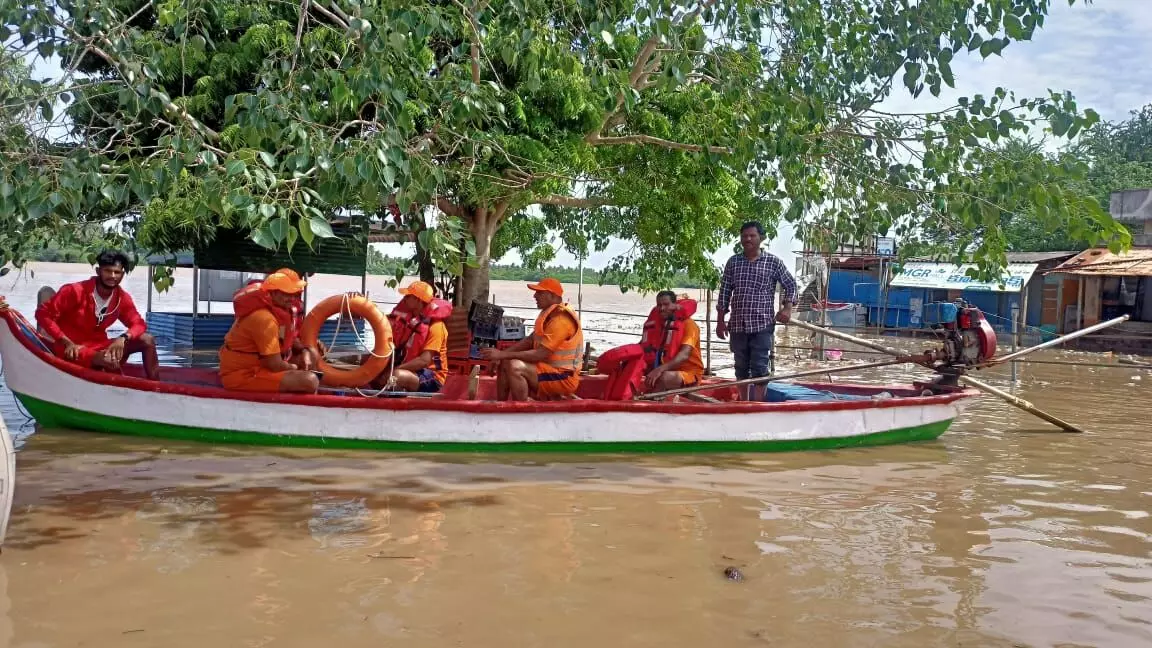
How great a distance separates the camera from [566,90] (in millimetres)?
10508

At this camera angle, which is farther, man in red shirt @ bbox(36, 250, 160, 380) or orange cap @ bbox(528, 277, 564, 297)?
man in red shirt @ bbox(36, 250, 160, 380)

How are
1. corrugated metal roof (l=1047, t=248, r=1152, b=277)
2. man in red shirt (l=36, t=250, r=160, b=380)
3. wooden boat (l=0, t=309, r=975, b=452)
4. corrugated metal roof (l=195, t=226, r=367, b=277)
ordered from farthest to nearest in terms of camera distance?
corrugated metal roof (l=1047, t=248, r=1152, b=277) < corrugated metal roof (l=195, t=226, r=367, b=277) < man in red shirt (l=36, t=250, r=160, b=380) < wooden boat (l=0, t=309, r=975, b=452)

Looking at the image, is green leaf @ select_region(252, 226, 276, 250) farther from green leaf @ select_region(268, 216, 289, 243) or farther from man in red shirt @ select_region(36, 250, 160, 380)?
man in red shirt @ select_region(36, 250, 160, 380)

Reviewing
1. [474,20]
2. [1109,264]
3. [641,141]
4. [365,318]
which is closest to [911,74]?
[474,20]

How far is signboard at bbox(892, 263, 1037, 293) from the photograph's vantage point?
2478cm

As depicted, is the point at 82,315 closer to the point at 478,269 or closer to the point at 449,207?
the point at 449,207

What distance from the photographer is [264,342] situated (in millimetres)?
7543

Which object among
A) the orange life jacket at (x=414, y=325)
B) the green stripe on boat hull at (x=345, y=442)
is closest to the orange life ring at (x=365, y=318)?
the orange life jacket at (x=414, y=325)

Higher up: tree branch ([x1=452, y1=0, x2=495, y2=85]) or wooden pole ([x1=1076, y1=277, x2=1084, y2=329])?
tree branch ([x1=452, y1=0, x2=495, y2=85])

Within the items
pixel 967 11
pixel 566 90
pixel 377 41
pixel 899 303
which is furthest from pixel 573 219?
pixel 899 303

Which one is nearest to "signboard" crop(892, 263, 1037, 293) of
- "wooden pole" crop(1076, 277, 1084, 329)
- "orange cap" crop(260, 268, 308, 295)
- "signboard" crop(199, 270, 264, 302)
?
"wooden pole" crop(1076, 277, 1084, 329)

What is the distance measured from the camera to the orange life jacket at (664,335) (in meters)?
8.39

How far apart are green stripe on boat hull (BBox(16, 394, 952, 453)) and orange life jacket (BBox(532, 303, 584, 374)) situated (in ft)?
2.31

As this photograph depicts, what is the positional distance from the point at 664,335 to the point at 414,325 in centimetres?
231
